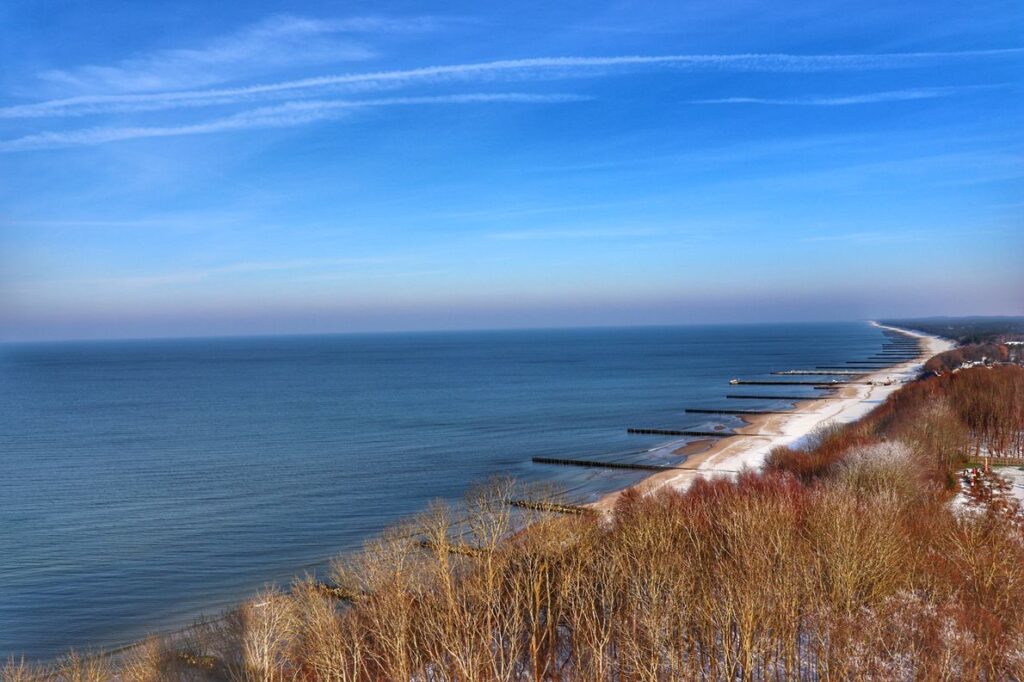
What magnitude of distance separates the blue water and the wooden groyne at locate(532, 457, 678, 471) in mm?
2075

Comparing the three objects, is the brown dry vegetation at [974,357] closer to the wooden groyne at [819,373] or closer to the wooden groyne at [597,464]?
the wooden groyne at [819,373]

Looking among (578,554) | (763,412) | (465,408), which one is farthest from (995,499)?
(465,408)

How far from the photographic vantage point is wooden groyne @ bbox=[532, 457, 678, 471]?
2744 inches

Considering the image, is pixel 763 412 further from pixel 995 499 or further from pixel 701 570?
pixel 701 570

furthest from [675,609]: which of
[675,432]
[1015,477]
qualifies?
[675,432]

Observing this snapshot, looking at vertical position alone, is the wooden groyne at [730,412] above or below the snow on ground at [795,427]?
below

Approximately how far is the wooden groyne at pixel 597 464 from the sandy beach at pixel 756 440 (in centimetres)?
236

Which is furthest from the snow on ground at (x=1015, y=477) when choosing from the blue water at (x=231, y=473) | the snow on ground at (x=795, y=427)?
the blue water at (x=231, y=473)

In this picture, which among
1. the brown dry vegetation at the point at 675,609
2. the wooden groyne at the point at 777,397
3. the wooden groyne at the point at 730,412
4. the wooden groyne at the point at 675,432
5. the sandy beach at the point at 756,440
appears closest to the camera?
the brown dry vegetation at the point at 675,609

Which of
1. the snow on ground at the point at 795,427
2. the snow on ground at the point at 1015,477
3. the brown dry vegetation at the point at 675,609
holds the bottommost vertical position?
the snow on ground at the point at 795,427

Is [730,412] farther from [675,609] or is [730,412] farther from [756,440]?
[675,609]

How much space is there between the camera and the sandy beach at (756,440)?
63375 millimetres

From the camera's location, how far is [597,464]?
73562 millimetres

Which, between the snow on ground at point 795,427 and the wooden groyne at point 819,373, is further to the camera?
the wooden groyne at point 819,373
